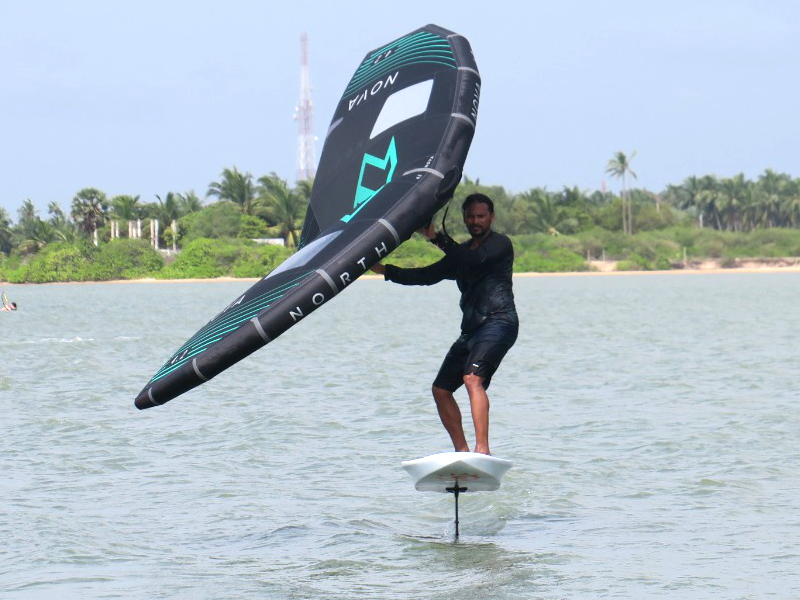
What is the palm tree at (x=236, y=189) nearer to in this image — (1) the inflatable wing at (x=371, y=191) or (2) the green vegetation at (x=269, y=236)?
(2) the green vegetation at (x=269, y=236)

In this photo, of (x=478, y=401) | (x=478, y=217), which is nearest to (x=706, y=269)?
(x=478, y=401)

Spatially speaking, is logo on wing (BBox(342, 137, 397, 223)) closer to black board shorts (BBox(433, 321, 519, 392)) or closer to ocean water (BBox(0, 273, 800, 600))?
black board shorts (BBox(433, 321, 519, 392))

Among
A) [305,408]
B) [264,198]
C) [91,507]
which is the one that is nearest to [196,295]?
[264,198]

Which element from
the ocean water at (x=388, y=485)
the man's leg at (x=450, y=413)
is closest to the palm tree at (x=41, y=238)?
the ocean water at (x=388, y=485)

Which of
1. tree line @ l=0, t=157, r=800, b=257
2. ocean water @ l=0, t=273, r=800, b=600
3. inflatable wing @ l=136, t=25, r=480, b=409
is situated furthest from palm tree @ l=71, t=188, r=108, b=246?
inflatable wing @ l=136, t=25, r=480, b=409

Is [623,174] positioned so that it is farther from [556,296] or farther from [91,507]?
[91,507]

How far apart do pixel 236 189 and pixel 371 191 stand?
8813cm

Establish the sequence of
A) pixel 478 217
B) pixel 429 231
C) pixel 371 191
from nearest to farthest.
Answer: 1. pixel 429 231
2. pixel 478 217
3. pixel 371 191

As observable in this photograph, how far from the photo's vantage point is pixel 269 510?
10688 mm

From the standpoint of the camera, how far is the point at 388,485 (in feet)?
38.6

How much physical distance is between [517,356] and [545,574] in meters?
20.1

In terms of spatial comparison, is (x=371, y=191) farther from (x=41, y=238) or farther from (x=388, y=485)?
(x=41, y=238)

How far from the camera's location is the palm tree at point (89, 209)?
103625mm

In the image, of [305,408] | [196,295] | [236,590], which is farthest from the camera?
[196,295]
